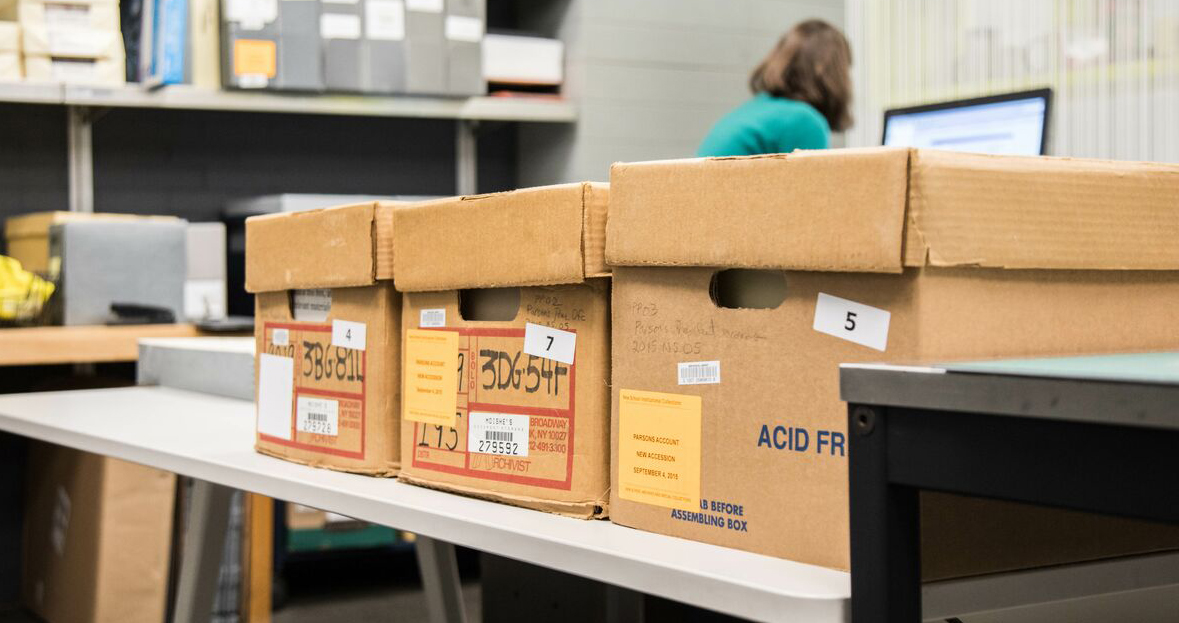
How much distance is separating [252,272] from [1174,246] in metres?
0.93

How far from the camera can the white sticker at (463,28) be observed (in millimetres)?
3092

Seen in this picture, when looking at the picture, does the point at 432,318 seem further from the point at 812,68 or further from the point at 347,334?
the point at 812,68

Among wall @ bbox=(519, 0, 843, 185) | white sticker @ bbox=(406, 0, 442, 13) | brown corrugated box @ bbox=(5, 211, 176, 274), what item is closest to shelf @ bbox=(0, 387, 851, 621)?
brown corrugated box @ bbox=(5, 211, 176, 274)

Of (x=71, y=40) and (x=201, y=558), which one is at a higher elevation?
(x=71, y=40)

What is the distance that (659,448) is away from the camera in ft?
2.74

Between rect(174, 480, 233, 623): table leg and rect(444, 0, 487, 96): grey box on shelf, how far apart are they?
180 cm

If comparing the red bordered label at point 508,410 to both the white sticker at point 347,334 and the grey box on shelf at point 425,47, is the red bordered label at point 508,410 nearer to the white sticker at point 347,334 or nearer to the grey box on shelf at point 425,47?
the white sticker at point 347,334

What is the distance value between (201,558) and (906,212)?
1.19 m

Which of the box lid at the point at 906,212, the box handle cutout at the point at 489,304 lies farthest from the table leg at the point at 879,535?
the box handle cutout at the point at 489,304

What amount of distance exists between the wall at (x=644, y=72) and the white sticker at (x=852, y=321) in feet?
8.16

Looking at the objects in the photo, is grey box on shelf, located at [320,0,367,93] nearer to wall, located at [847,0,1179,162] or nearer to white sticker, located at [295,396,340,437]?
wall, located at [847,0,1179,162]

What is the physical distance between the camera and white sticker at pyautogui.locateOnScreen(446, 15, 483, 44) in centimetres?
309

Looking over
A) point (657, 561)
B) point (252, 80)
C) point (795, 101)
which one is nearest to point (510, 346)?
point (657, 561)

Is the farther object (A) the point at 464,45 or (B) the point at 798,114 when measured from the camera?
(A) the point at 464,45
